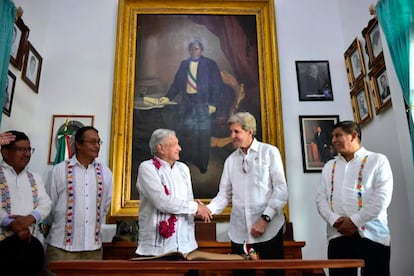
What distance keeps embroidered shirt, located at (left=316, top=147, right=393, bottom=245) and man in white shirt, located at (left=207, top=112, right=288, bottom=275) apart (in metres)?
0.34

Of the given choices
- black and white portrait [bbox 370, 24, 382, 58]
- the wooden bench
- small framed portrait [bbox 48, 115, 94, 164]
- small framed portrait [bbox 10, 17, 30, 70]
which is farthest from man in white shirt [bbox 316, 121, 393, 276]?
small framed portrait [bbox 10, 17, 30, 70]

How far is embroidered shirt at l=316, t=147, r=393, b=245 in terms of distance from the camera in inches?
92.8

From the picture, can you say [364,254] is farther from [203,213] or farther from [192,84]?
[192,84]

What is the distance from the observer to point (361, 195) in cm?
247

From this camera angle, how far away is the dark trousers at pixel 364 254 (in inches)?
90.0

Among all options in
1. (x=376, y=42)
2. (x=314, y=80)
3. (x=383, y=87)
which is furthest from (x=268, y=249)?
(x=314, y=80)

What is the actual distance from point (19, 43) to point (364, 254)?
10.8 feet

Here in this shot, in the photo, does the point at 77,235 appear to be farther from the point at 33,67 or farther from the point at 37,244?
the point at 33,67

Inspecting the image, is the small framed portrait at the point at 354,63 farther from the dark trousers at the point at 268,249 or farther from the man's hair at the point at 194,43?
the dark trousers at the point at 268,249

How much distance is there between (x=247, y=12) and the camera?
14.9ft

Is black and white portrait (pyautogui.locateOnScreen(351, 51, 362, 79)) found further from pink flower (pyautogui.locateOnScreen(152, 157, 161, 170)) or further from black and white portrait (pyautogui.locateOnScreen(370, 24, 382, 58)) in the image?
pink flower (pyautogui.locateOnScreen(152, 157, 161, 170))

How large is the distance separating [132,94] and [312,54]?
6.52ft

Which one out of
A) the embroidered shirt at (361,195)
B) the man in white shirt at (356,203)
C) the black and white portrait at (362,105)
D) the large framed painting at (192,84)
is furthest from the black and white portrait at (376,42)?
the embroidered shirt at (361,195)

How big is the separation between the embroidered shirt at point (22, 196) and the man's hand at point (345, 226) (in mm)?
1880
